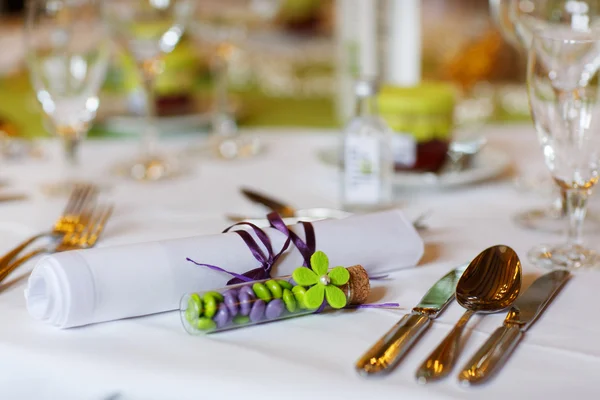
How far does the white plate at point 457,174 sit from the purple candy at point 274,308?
1.66 ft

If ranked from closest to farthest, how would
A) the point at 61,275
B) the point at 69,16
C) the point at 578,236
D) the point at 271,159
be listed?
the point at 61,275
the point at 578,236
the point at 69,16
the point at 271,159

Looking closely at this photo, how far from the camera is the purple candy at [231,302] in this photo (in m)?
0.70

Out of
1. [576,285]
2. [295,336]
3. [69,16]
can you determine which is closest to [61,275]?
[295,336]

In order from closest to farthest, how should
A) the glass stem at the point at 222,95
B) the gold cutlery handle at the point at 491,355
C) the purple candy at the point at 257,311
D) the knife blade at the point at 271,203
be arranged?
the gold cutlery handle at the point at 491,355, the purple candy at the point at 257,311, the knife blade at the point at 271,203, the glass stem at the point at 222,95

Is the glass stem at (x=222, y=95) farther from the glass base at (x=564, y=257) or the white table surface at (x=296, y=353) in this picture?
the glass base at (x=564, y=257)

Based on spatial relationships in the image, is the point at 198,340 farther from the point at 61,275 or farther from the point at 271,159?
the point at 271,159

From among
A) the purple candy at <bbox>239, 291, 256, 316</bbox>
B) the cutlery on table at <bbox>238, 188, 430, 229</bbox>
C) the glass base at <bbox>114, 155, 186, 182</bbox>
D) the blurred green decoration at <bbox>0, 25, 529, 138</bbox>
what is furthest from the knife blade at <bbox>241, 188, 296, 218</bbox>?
the blurred green decoration at <bbox>0, 25, 529, 138</bbox>

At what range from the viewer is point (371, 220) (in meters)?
0.86

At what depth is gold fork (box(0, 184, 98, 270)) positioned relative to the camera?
89 cm

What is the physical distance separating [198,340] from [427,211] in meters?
0.49

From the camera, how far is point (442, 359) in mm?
635

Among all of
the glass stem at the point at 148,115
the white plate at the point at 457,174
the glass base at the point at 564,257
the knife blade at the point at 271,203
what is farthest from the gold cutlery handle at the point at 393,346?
the glass stem at the point at 148,115

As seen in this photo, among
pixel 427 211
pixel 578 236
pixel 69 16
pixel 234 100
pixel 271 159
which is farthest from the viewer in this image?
pixel 234 100

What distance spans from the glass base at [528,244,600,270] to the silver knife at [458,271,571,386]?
4cm
